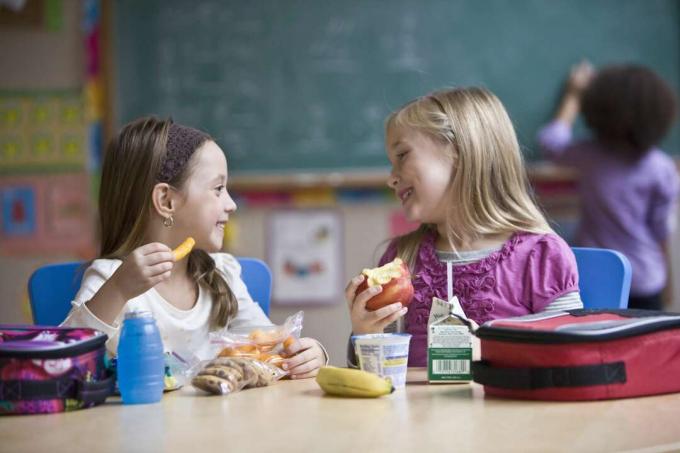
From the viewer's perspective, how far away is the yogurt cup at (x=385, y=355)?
4.92ft

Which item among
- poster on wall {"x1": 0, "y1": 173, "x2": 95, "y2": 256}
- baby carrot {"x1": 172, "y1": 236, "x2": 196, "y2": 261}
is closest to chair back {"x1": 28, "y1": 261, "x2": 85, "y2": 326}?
baby carrot {"x1": 172, "y1": 236, "x2": 196, "y2": 261}

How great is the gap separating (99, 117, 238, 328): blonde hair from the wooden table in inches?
25.8

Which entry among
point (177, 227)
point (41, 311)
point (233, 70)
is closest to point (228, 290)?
point (177, 227)

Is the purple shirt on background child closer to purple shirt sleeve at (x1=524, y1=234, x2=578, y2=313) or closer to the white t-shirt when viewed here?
purple shirt sleeve at (x1=524, y1=234, x2=578, y2=313)

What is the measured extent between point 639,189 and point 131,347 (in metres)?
2.77

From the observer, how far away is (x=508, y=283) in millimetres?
1980

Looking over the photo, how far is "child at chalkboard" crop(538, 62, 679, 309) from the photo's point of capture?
368 centimetres

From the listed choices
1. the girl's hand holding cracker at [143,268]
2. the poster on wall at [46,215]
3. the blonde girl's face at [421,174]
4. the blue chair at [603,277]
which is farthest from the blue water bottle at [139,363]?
the poster on wall at [46,215]

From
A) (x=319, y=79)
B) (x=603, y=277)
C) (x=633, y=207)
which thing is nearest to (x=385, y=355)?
(x=603, y=277)

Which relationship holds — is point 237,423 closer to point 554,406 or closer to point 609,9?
point 554,406

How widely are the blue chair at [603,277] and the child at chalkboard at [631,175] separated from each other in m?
1.78

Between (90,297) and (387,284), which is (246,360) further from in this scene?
(90,297)

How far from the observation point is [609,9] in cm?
413

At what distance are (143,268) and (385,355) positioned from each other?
0.47 m
